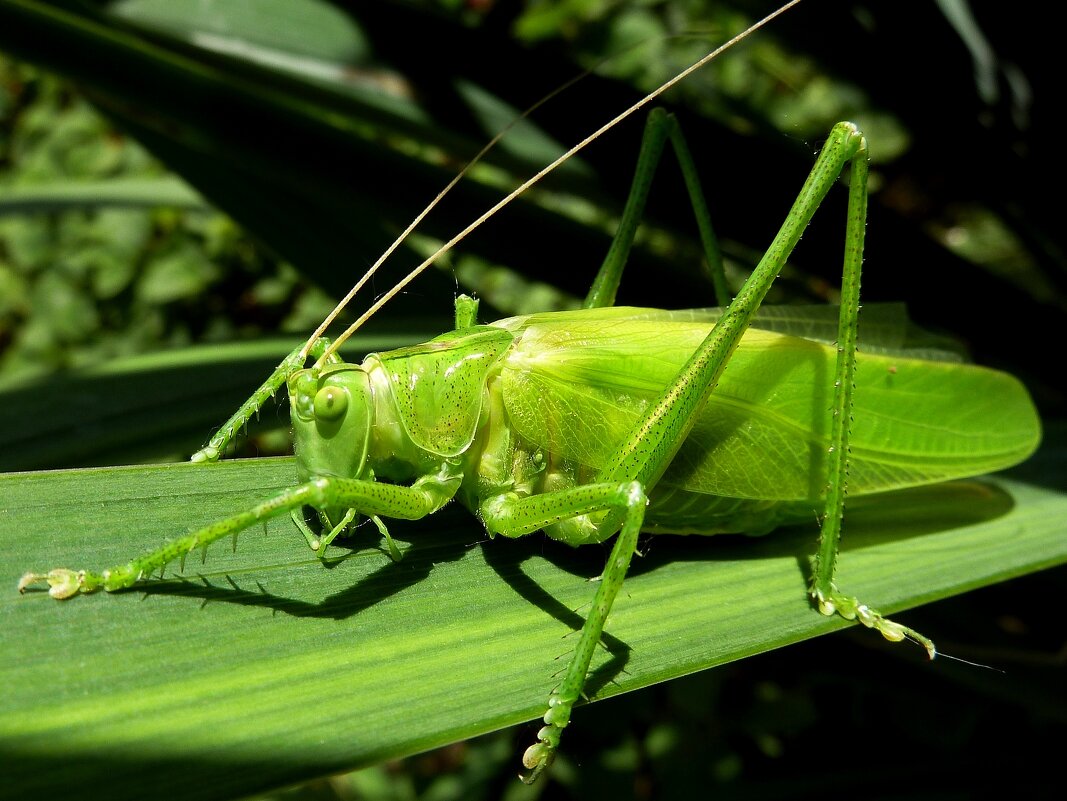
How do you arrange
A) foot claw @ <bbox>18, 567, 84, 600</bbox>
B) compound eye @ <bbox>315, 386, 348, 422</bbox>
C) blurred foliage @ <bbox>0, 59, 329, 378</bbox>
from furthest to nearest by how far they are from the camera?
blurred foliage @ <bbox>0, 59, 329, 378</bbox>
compound eye @ <bbox>315, 386, 348, 422</bbox>
foot claw @ <bbox>18, 567, 84, 600</bbox>

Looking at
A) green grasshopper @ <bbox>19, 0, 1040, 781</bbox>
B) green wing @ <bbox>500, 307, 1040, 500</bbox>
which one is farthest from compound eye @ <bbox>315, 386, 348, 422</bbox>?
green wing @ <bbox>500, 307, 1040, 500</bbox>

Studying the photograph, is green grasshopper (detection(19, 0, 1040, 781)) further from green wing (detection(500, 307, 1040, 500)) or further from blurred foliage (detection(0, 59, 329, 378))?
blurred foliage (detection(0, 59, 329, 378))

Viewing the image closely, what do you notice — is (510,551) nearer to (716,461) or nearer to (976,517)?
(716,461)

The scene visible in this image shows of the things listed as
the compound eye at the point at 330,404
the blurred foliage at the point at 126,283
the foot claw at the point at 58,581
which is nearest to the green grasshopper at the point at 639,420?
the compound eye at the point at 330,404

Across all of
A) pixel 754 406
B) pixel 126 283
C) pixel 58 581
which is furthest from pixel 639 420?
pixel 126 283

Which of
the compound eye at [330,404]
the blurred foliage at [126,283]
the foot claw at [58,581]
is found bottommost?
the blurred foliage at [126,283]

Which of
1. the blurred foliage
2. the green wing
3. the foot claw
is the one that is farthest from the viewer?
the blurred foliage

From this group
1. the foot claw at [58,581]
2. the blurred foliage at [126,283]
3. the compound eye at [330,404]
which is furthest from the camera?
the blurred foliage at [126,283]

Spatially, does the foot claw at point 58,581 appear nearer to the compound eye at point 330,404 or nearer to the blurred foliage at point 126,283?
the compound eye at point 330,404

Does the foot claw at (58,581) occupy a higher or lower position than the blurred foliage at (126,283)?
higher
